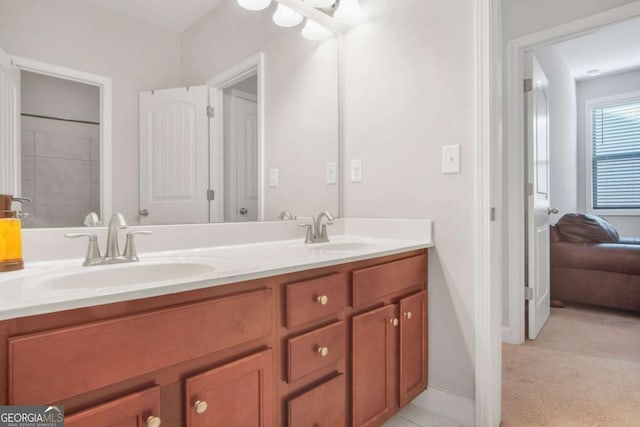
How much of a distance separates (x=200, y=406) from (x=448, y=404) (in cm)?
122

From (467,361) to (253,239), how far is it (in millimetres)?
1080

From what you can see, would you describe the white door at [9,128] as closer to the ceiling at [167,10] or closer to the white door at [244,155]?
the ceiling at [167,10]

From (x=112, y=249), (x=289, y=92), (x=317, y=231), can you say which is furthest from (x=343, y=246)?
(x=112, y=249)

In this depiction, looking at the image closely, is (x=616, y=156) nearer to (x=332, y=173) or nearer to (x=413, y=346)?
(x=332, y=173)

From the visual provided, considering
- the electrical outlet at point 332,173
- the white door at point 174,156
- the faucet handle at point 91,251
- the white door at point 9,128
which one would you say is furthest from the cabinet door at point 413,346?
the white door at point 9,128

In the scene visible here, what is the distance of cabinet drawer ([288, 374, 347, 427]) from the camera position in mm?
989

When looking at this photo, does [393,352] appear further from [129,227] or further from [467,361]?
[129,227]

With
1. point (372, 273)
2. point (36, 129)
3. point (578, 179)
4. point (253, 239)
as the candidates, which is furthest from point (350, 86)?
point (578, 179)

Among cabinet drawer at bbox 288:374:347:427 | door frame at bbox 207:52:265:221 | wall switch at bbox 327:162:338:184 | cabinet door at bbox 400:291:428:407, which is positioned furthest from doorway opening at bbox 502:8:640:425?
door frame at bbox 207:52:265:221

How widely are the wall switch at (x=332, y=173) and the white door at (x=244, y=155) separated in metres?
0.46

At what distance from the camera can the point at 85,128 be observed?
3.67 feet

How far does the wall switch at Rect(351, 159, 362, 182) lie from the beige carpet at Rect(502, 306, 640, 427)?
1.32 m

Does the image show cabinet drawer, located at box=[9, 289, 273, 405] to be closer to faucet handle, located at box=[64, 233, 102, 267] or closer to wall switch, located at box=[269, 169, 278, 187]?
faucet handle, located at box=[64, 233, 102, 267]

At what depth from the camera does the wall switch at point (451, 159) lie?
1.50 meters
